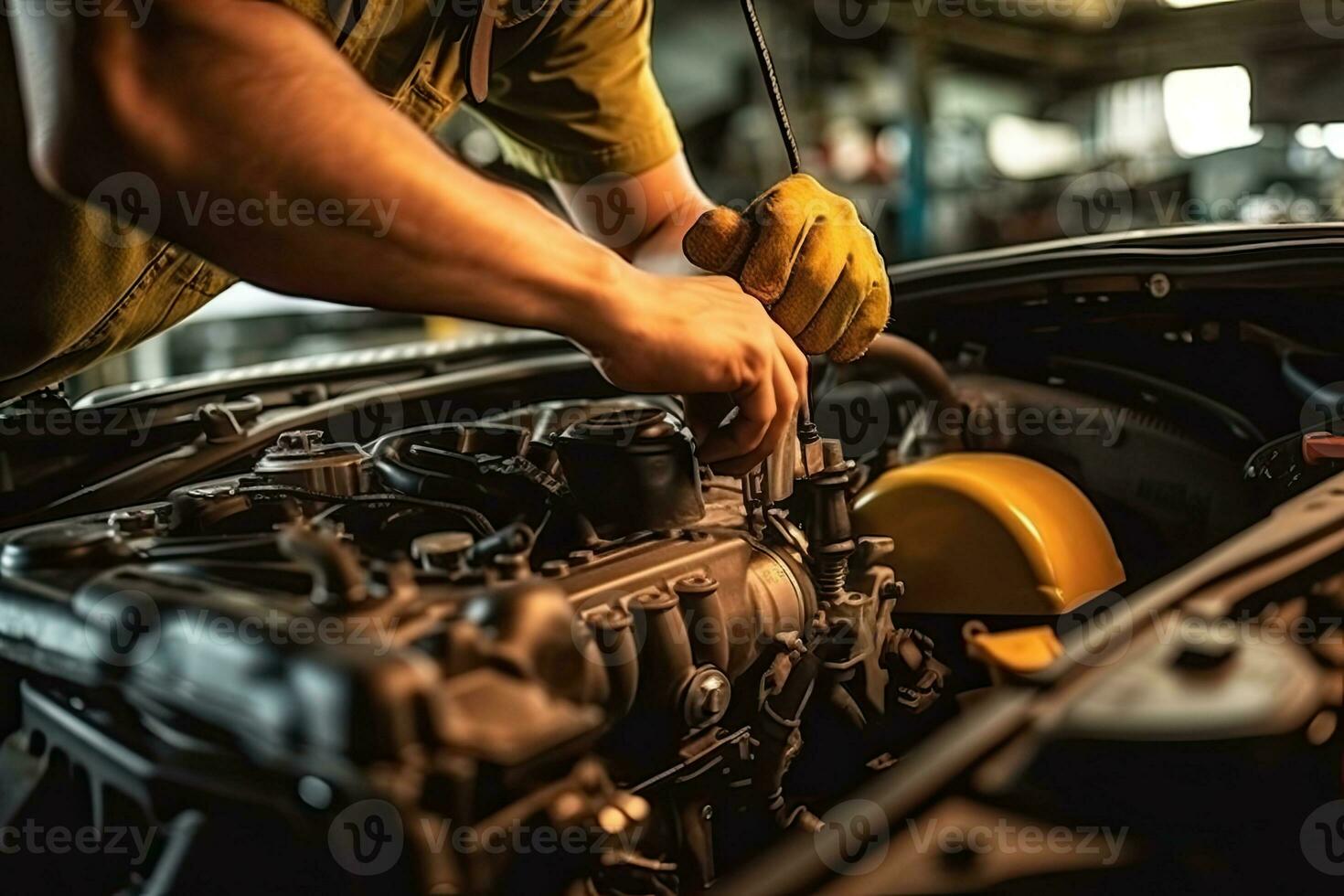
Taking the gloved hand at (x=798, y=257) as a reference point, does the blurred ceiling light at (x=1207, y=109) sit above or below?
below

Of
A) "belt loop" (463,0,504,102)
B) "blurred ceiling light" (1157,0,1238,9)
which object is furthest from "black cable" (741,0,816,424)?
"blurred ceiling light" (1157,0,1238,9)

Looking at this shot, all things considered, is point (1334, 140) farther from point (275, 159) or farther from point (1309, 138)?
point (275, 159)

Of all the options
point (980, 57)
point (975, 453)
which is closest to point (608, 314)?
point (975, 453)

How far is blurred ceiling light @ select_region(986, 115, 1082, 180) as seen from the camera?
1014 centimetres

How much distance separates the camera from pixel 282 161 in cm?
79

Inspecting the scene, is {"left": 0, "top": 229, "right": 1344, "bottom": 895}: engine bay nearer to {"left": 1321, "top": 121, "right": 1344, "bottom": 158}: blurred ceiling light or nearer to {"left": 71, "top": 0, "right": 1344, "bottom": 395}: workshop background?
{"left": 71, "top": 0, "right": 1344, "bottom": 395}: workshop background

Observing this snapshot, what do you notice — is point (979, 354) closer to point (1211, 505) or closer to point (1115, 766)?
point (1211, 505)

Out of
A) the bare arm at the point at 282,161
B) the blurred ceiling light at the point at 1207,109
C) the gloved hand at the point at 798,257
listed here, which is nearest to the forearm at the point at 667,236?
the gloved hand at the point at 798,257

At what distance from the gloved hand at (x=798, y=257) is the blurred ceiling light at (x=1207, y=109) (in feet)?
26.0

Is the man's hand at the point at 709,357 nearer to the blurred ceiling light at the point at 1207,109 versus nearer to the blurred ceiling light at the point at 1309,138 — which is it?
the blurred ceiling light at the point at 1309,138

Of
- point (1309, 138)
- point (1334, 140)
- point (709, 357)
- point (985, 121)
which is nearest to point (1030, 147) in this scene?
point (985, 121)

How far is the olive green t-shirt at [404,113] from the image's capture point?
1.32m

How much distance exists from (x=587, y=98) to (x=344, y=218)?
1.00 m

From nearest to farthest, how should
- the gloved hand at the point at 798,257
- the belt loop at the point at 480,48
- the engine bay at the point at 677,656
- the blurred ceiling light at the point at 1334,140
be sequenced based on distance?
the engine bay at the point at 677,656 → the gloved hand at the point at 798,257 → the belt loop at the point at 480,48 → the blurred ceiling light at the point at 1334,140
